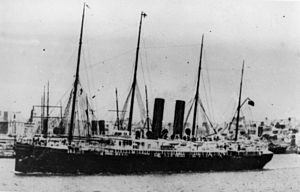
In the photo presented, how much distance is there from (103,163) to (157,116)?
3203 mm

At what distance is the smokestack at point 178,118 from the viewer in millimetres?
21656

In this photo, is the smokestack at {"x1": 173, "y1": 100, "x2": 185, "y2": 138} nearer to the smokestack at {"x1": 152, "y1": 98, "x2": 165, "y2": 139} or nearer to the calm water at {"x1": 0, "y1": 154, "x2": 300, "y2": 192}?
the smokestack at {"x1": 152, "y1": 98, "x2": 165, "y2": 139}

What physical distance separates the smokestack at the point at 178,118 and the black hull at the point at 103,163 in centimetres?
134

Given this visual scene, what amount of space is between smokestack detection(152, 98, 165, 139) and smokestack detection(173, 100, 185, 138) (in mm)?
691

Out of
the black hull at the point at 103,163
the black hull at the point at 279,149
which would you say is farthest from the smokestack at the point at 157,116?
the black hull at the point at 279,149

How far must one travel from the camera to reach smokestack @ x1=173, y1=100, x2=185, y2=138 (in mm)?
21656

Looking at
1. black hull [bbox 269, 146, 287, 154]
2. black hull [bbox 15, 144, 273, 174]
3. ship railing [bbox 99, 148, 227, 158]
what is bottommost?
black hull [bbox 269, 146, 287, 154]

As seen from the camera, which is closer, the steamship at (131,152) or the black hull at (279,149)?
the steamship at (131,152)

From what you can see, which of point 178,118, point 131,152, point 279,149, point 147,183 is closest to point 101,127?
point 131,152

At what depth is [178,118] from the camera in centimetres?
2255

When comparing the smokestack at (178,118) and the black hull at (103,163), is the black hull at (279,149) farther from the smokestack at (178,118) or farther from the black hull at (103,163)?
the smokestack at (178,118)

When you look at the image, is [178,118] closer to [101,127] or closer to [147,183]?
[101,127]

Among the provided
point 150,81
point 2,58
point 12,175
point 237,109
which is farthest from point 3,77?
point 237,109

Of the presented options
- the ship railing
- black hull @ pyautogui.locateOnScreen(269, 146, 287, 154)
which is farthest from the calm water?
black hull @ pyautogui.locateOnScreen(269, 146, 287, 154)
